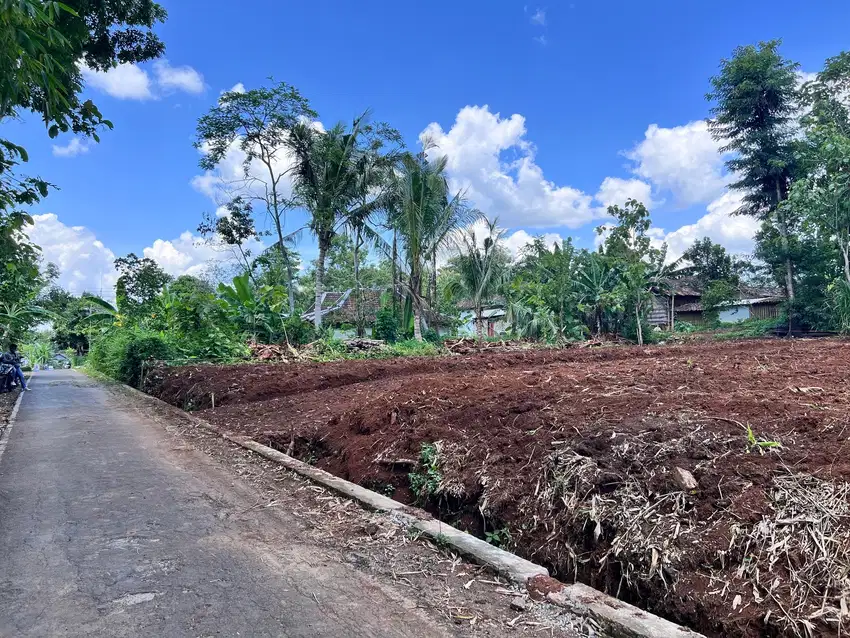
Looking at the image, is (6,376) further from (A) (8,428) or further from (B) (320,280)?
(B) (320,280)

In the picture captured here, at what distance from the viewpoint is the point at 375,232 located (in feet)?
77.9

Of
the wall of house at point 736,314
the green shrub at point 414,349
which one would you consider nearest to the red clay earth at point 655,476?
the green shrub at point 414,349

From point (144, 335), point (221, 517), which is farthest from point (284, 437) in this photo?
point (144, 335)

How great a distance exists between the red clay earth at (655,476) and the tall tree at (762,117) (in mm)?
28089

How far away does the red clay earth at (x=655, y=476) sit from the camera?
2.46 metres

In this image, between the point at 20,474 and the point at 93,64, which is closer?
the point at 20,474

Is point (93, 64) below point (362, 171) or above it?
below

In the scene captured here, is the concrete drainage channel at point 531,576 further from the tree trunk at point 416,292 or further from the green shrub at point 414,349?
the tree trunk at point 416,292

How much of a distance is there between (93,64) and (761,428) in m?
10.6

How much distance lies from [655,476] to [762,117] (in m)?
33.9

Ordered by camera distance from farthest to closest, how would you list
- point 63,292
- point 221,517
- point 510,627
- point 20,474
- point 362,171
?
point 63,292
point 362,171
point 20,474
point 221,517
point 510,627

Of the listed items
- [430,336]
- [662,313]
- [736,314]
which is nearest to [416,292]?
[430,336]

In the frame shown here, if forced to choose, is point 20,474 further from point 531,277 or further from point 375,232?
point 531,277

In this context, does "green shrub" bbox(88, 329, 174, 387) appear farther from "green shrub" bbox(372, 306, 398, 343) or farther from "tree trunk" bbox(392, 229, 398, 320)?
"tree trunk" bbox(392, 229, 398, 320)
